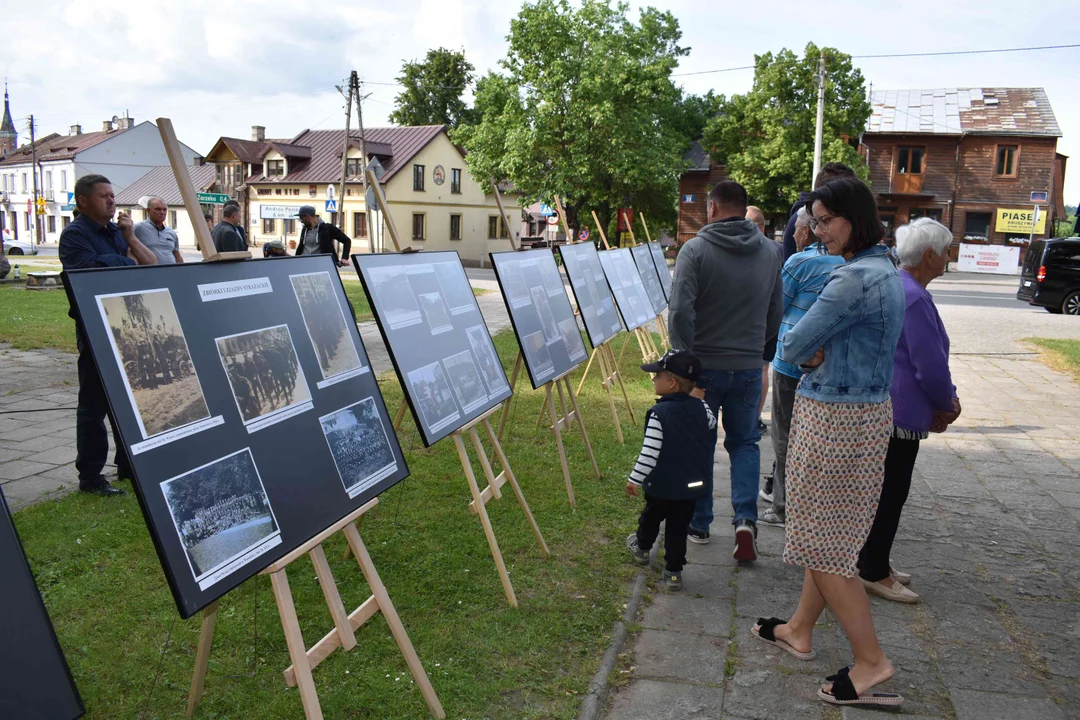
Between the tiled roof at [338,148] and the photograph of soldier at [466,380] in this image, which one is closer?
the photograph of soldier at [466,380]

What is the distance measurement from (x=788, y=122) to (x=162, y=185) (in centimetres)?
4426

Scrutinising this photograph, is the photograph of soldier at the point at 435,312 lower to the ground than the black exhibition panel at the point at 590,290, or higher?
higher

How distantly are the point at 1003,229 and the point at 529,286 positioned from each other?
42661 millimetres

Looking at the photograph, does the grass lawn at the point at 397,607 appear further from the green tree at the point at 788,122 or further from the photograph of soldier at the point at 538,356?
the green tree at the point at 788,122

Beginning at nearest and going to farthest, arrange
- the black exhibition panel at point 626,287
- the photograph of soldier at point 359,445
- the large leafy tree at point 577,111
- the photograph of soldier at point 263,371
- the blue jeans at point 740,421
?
the photograph of soldier at point 263,371, the photograph of soldier at point 359,445, the blue jeans at point 740,421, the black exhibition panel at point 626,287, the large leafy tree at point 577,111

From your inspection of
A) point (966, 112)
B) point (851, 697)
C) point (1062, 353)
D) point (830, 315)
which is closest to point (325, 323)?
point (830, 315)

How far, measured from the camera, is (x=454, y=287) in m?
4.31

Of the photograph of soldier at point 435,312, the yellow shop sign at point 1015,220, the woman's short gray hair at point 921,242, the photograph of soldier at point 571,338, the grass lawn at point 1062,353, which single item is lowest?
the yellow shop sign at point 1015,220

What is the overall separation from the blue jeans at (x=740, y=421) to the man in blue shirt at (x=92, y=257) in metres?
3.56

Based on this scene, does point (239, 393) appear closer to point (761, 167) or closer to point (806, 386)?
point (806, 386)

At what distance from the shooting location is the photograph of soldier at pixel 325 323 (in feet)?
9.71

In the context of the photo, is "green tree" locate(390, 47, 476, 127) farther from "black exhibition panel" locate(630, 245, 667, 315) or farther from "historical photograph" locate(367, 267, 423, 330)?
Answer: "historical photograph" locate(367, 267, 423, 330)

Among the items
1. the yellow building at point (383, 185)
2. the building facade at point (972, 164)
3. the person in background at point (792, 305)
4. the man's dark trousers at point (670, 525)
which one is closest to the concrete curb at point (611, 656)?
the man's dark trousers at point (670, 525)

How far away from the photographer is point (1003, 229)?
40.8 meters
